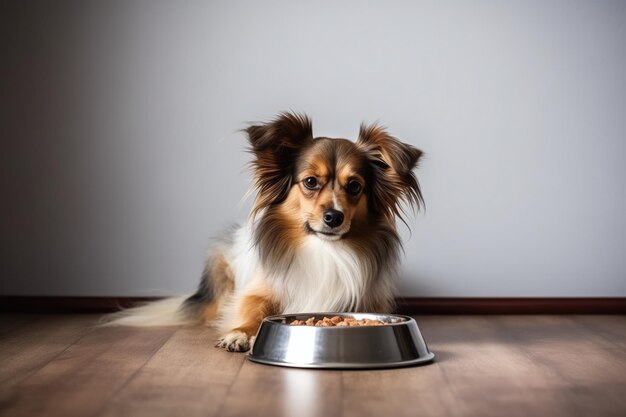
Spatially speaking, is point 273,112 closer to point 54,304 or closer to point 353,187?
point 353,187

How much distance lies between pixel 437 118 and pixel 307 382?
2.10 metres

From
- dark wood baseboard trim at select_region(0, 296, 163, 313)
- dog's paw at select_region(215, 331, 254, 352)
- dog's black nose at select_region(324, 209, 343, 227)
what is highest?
dog's black nose at select_region(324, 209, 343, 227)

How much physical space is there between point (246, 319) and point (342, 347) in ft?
2.05

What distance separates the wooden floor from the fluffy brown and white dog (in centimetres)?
29


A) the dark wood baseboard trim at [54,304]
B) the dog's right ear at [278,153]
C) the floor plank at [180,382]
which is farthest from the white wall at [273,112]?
the floor plank at [180,382]

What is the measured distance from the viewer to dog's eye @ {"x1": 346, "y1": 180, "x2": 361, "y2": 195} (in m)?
2.90

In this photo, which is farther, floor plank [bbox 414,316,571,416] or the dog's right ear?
the dog's right ear

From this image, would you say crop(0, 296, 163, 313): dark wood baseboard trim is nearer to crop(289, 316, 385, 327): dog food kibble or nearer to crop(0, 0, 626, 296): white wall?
crop(0, 0, 626, 296): white wall

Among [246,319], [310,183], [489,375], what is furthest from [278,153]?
[489,375]

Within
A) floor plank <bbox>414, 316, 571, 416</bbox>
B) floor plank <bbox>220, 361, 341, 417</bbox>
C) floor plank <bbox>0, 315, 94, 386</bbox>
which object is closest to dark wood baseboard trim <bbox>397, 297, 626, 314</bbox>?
floor plank <bbox>414, 316, 571, 416</bbox>

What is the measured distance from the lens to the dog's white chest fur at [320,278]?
296 centimetres

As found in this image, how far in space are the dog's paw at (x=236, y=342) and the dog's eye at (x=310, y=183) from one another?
54 centimetres

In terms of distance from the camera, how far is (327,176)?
2.87 meters

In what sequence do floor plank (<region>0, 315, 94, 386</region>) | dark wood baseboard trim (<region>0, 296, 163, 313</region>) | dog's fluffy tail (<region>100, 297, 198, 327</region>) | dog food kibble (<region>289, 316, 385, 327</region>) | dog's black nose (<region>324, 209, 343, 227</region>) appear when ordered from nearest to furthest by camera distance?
1. floor plank (<region>0, 315, 94, 386</region>)
2. dog food kibble (<region>289, 316, 385, 327</region>)
3. dog's black nose (<region>324, 209, 343, 227</region>)
4. dog's fluffy tail (<region>100, 297, 198, 327</region>)
5. dark wood baseboard trim (<region>0, 296, 163, 313</region>)
